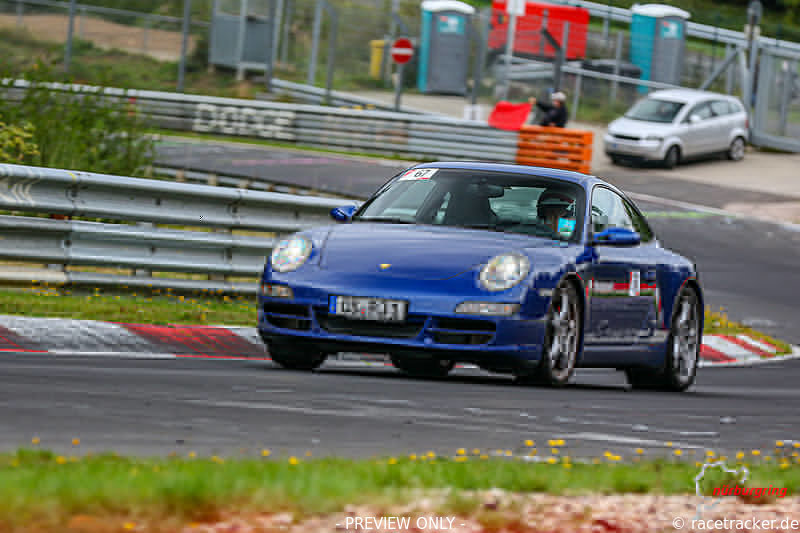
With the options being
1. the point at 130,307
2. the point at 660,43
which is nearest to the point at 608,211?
the point at 130,307

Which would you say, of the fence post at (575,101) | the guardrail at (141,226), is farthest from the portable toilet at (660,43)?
the guardrail at (141,226)

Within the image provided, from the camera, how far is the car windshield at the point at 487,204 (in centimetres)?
984

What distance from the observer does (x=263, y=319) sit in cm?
941

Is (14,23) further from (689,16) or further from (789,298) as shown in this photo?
(789,298)

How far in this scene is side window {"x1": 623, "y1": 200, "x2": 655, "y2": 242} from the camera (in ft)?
35.4

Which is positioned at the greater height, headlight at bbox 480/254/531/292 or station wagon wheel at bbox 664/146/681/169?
headlight at bbox 480/254/531/292

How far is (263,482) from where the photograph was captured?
16.3 ft

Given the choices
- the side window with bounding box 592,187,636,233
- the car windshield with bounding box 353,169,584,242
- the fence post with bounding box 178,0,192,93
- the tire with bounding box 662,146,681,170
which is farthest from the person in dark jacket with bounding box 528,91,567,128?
the car windshield with bounding box 353,169,584,242

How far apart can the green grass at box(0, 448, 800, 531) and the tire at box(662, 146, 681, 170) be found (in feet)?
94.3

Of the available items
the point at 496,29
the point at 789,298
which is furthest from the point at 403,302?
the point at 496,29

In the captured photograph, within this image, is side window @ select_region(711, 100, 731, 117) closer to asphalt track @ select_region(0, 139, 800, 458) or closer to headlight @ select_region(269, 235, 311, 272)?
asphalt track @ select_region(0, 139, 800, 458)

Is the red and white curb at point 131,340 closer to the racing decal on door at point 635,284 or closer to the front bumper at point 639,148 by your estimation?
the racing decal on door at point 635,284

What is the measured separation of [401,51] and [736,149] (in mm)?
8008

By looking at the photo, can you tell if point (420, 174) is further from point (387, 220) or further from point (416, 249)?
point (416, 249)
